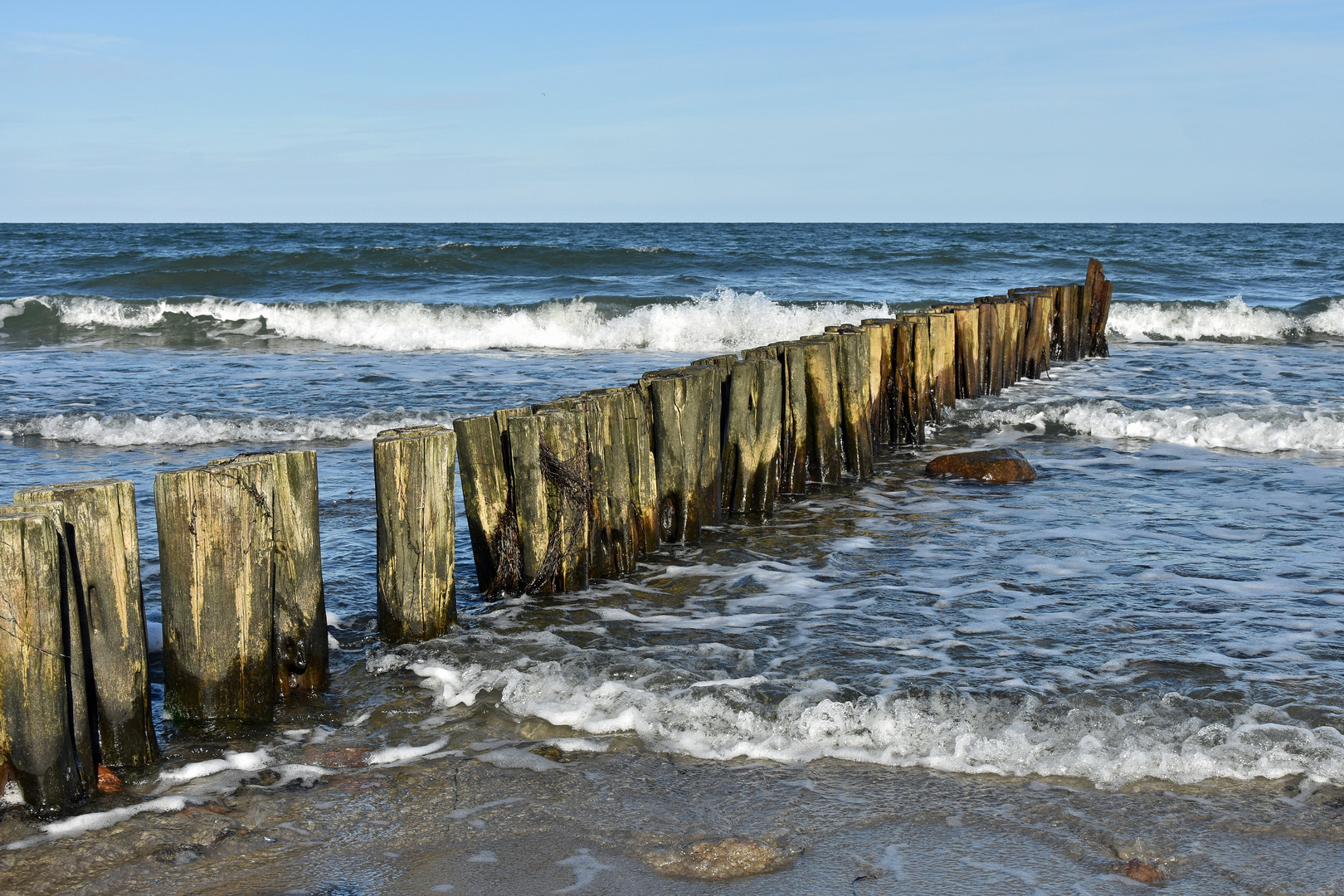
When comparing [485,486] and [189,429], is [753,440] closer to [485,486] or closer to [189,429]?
[485,486]

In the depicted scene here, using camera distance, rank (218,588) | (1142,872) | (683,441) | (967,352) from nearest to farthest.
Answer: (1142,872) < (218,588) < (683,441) < (967,352)

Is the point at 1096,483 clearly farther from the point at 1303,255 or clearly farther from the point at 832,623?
the point at 1303,255

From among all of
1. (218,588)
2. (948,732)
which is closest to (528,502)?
(218,588)

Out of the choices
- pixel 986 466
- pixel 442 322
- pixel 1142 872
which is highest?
pixel 442 322

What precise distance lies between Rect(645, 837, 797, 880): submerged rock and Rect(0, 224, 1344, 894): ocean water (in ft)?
0.13

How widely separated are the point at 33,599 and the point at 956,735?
2884mm

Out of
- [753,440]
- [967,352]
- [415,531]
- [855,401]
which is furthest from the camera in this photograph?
[967,352]

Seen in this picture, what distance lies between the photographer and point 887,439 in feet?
27.8

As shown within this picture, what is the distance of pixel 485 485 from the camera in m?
4.72

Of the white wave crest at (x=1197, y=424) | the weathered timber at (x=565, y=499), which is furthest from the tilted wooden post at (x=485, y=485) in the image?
the white wave crest at (x=1197, y=424)

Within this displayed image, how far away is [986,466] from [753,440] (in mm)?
1981

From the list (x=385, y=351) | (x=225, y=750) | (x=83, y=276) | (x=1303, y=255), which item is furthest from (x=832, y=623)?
(x=1303, y=255)

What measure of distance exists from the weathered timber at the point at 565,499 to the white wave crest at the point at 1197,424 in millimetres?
5523

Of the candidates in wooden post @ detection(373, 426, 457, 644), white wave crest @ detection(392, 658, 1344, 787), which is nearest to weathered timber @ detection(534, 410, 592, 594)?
wooden post @ detection(373, 426, 457, 644)
